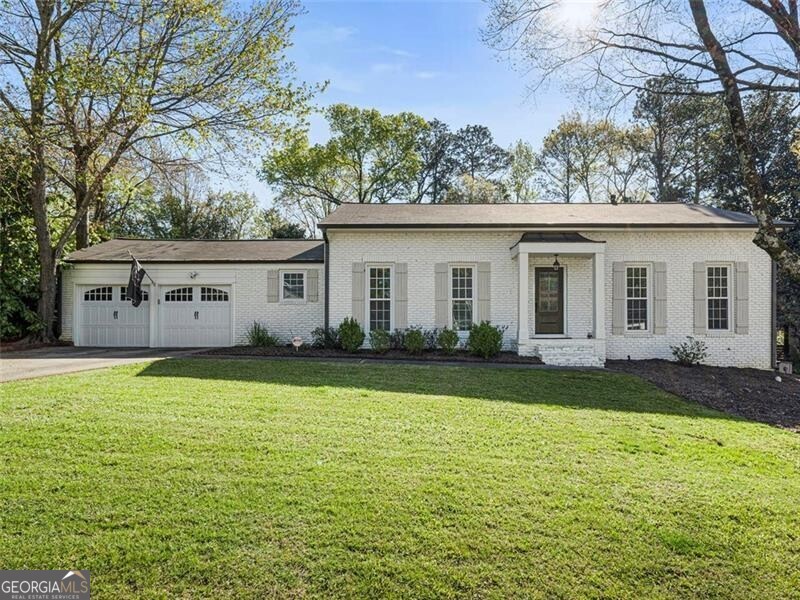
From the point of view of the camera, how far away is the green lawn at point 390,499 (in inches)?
110

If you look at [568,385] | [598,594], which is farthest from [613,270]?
[598,594]

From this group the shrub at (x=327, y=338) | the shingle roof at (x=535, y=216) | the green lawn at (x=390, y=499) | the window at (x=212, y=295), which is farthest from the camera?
the window at (x=212, y=295)

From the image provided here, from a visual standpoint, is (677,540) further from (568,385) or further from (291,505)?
(568,385)

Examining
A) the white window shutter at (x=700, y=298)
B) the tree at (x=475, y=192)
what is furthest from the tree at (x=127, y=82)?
the tree at (x=475, y=192)

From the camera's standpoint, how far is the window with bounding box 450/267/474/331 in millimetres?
12703

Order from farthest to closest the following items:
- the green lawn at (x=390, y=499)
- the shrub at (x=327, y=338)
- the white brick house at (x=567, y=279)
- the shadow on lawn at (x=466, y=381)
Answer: the shrub at (x=327, y=338) < the white brick house at (x=567, y=279) < the shadow on lawn at (x=466, y=381) < the green lawn at (x=390, y=499)

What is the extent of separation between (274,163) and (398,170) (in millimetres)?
8398

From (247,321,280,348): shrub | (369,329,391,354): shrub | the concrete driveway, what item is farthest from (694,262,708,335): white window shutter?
the concrete driveway

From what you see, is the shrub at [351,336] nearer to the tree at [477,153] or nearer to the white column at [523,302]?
the white column at [523,302]

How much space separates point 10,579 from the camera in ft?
9.00

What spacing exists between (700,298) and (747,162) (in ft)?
32.1

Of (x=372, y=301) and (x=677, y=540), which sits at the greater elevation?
(x=372, y=301)

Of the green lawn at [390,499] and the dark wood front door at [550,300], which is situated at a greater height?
the dark wood front door at [550,300]

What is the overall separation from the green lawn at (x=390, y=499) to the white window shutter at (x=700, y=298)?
6819 mm
